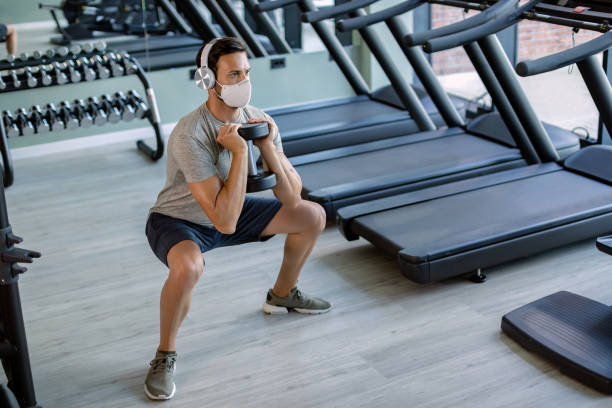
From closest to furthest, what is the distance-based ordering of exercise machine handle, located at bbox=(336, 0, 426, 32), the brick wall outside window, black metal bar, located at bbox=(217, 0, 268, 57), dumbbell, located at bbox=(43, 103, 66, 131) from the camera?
exercise machine handle, located at bbox=(336, 0, 426, 32)
the brick wall outside window
dumbbell, located at bbox=(43, 103, 66, 131)
black metal bar, located at bbox=(217, 0, 268, 57)

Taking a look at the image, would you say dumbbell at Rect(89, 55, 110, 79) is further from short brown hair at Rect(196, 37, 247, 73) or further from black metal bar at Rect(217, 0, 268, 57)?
short brown hair at Rect(196, 37, 247, 73)

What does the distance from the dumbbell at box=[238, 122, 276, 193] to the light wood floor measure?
25.7 inches

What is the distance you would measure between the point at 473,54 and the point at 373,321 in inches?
69.9

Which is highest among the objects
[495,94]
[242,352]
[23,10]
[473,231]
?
[23,10]

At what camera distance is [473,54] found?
3992mm

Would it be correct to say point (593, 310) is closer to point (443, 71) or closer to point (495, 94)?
point (495, 94)

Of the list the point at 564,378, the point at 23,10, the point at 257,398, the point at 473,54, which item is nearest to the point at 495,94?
the point at 473,54

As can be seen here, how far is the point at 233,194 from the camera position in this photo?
2426mm

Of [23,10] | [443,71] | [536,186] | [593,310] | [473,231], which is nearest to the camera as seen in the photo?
[593,310]

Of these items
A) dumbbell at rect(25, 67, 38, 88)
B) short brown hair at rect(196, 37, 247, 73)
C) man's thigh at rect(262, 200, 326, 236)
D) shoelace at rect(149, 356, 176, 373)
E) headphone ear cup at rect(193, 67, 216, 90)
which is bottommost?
shoelace at rect(149, 356, 176, 373)

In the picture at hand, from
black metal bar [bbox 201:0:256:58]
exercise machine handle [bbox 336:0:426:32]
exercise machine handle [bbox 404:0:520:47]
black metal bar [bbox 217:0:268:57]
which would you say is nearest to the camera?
exercise machine handle [bbox 404:0:520:47]

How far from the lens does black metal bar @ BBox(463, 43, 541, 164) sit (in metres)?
4.02

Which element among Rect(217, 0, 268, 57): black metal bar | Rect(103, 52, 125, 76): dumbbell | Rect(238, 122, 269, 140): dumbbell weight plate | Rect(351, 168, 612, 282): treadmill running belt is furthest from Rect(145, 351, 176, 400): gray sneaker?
Rect(217, 0, 268, 57): black metal bar

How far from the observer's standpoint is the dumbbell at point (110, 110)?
4.71 m
